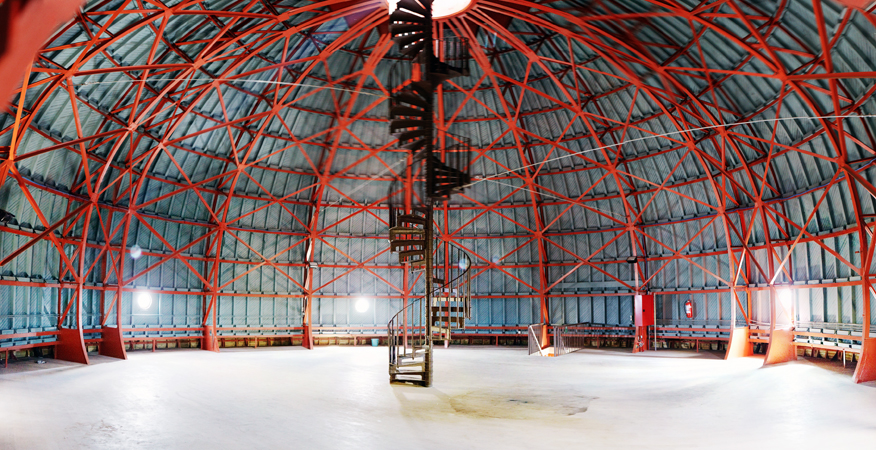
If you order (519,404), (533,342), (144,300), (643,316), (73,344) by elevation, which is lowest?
(533,342)

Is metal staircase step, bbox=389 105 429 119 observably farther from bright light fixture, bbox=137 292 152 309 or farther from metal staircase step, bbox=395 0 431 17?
bright light fixture, bbox=137 292 152 309

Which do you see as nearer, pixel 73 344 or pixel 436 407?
pixel 436 407

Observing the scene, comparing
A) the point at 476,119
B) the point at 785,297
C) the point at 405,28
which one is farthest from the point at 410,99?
the point at 785,297

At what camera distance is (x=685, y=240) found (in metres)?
34.1

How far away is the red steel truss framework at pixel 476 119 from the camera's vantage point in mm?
19703

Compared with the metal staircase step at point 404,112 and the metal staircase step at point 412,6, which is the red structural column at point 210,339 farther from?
the metal staircase step at point 412,6

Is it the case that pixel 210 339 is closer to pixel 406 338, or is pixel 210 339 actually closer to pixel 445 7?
pixel 406 338

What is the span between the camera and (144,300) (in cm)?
3256

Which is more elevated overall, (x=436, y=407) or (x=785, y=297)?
(x=785, y=297)

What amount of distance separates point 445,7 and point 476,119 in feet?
35.8

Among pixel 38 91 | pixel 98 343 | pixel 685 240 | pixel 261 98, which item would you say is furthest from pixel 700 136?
pixel 98 343

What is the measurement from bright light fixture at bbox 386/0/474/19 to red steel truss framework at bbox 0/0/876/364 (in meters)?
0.46

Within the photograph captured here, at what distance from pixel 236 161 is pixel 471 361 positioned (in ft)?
53.2

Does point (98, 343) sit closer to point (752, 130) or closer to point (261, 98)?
point (261, 98)
